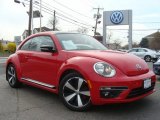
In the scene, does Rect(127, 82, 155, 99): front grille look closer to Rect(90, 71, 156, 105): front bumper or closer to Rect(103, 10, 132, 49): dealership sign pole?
Rect(90, 71, 156, 105): front bumper

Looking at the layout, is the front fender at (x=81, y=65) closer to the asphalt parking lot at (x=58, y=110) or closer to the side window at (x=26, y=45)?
the asphalt parking lot at (x=58, y=110)

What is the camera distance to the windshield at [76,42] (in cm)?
594

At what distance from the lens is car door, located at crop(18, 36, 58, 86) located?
5.84 meters

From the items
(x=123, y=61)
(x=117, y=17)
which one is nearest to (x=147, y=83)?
(x=123, y=61)

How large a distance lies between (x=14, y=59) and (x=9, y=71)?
1.65 ft

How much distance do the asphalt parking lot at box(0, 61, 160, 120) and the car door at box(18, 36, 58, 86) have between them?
42 centimetres

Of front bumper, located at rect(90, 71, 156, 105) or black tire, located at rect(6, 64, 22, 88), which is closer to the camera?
front bumper, located at rect(90, 71, 156, 105)

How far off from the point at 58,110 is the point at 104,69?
1146 mm

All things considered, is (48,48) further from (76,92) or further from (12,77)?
(12,77)

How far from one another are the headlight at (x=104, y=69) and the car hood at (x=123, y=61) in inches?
3.7

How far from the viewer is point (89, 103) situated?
5.01 meters

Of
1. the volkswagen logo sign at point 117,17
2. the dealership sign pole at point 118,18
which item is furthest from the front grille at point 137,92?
the volkswagen logo sign at point 117,17

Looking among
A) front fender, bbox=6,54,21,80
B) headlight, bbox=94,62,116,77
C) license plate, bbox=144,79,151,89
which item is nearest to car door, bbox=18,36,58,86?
front fender, bbox=6,54,21,80

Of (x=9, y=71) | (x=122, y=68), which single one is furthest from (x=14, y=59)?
(x=122, y=68)
